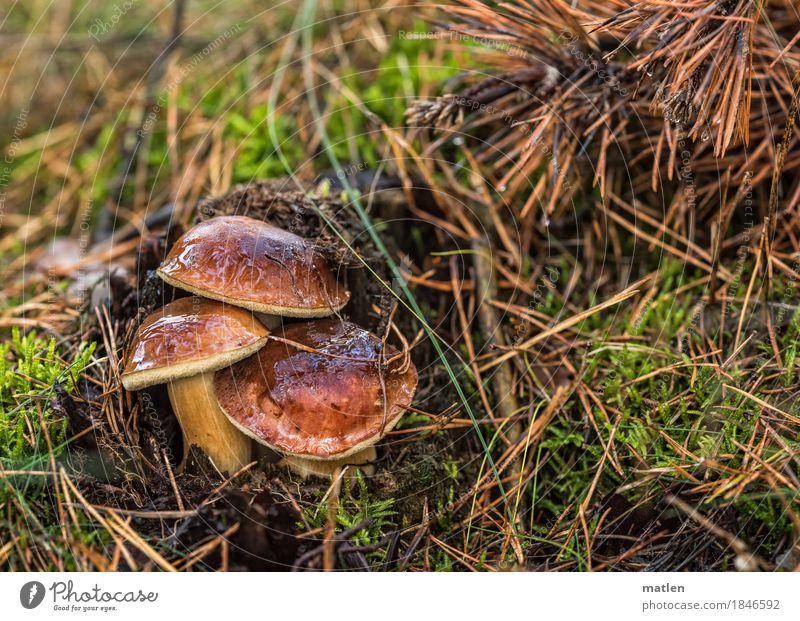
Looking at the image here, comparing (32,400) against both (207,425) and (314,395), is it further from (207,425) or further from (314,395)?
(314,395)

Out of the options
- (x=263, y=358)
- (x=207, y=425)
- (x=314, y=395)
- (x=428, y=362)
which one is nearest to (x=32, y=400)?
(x=207, y=425)

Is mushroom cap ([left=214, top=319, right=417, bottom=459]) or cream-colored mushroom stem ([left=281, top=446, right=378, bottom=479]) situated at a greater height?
mushroom cap ([left=214, top=319, right=417, bottom=459])

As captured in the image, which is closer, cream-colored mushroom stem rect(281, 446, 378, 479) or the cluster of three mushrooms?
the cluster of three mushrooms

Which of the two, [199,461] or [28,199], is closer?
[199,461]

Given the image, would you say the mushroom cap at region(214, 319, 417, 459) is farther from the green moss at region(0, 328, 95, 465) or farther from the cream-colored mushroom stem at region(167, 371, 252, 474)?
the green moss at region(0, 328, 95, 465)

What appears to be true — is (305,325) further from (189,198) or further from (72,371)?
(189,198)

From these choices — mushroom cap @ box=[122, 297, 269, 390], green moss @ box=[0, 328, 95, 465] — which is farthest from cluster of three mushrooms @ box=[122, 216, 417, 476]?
green moss @ box=[0, 328, 95, 465]
